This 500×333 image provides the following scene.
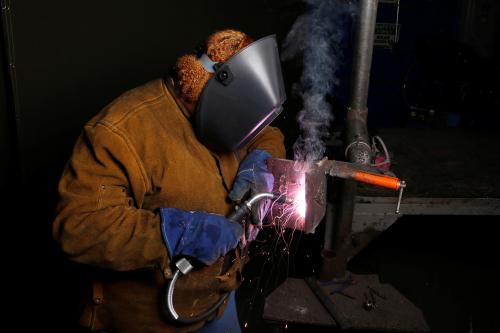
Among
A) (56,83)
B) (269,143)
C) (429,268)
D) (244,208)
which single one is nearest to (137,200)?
(244,208)

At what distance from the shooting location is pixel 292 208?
68.9 inches

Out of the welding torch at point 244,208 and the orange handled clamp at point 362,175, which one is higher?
the orange handled clamp at point 362,175

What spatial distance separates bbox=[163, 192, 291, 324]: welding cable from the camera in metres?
1.41

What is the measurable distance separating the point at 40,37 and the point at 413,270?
376cm

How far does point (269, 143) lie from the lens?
209cm

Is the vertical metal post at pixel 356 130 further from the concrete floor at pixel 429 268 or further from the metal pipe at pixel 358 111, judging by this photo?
the concrete floor at pixel 429 268

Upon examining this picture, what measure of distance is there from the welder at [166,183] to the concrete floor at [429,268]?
6.35 feet

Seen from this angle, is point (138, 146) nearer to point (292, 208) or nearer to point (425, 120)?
point (292, 208)

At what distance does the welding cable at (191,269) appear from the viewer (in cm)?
141

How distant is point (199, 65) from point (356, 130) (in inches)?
41.5

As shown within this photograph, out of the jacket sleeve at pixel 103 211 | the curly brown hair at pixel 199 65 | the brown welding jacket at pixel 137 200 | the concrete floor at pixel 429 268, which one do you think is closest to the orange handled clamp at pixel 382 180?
the brown welding jacket at pixel 137 200

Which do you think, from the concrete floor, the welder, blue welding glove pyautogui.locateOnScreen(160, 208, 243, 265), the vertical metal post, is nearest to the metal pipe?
the vertical metal post

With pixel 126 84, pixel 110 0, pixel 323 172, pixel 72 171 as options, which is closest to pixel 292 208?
pixel 323 172

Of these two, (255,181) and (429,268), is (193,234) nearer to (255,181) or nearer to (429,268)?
(255,181)
